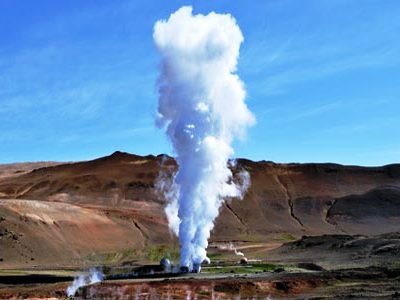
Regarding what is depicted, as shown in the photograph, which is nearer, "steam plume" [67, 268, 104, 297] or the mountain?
"steam plume" [67, 268, 104, 297]

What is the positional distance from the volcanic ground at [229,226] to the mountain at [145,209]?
0.25 m

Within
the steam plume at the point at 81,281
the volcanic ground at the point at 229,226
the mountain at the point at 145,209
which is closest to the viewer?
the steam plume at the point at 81,281

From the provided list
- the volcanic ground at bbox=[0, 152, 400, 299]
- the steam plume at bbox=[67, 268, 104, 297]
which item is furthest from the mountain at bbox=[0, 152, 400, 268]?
the steam plume at bbox=[67, 268, 104, 297]

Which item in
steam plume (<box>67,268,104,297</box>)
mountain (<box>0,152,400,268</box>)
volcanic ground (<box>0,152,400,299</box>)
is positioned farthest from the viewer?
mountain (<box>0,152,400,268</box>)

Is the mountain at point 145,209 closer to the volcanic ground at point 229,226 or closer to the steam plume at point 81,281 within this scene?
the volcanic ground at point 229,226

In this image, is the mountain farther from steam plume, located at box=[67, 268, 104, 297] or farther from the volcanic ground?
steam plume, located at box=[67, 268, 104, 297]

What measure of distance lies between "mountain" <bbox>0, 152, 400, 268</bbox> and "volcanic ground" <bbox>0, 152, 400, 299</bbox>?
252 millimetres

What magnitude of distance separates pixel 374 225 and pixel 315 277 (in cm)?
9248

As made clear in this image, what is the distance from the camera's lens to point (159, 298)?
44281 mm

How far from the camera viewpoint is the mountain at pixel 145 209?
102m

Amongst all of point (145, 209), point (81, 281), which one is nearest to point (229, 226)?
point (145, 209)

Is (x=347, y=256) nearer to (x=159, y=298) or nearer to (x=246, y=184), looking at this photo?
(x=159, y=298)

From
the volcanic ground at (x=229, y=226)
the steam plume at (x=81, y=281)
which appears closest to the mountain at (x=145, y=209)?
the volcanic ground at (x=229, y=226)

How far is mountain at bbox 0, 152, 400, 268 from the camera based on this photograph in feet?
335
